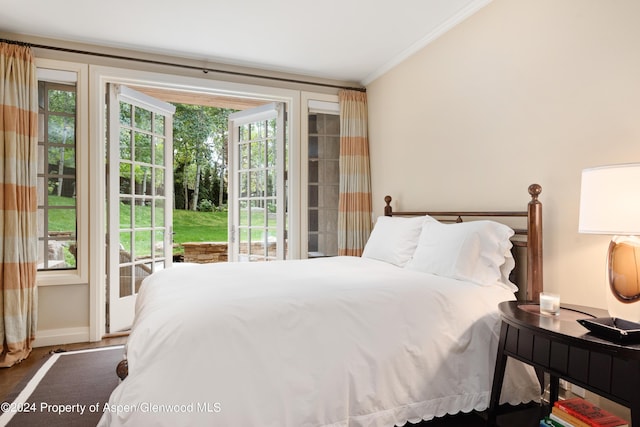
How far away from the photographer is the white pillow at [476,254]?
2.13m

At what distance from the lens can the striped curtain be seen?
4082mm

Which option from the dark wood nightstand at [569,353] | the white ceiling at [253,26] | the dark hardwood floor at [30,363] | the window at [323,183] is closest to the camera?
the dark wood nightstand at [569,353]

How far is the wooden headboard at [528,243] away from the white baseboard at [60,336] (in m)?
3.37

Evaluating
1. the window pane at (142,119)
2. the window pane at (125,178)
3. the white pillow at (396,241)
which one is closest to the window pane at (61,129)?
the window pane at (125,178)

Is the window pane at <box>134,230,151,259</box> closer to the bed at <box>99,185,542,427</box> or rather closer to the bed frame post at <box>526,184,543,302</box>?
the bed at <box>99,185,542,427</box>

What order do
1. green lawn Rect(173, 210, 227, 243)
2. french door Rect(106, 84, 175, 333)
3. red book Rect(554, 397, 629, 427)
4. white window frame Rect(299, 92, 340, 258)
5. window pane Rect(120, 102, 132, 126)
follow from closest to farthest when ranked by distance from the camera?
red book Rect(554, 397, 629, 427) → french door Rect(106, 84, 175, 333) → window pane Rect(120, 102, 132, 126) → white window frame Rect(299, 92, 340, 258) → green lawn Rect(173, 210, 227, 243)

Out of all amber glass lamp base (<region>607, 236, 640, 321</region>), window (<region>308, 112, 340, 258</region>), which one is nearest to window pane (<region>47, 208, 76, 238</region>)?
window (<region>308, 112, 340, 258</region>)

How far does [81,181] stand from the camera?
3.29m

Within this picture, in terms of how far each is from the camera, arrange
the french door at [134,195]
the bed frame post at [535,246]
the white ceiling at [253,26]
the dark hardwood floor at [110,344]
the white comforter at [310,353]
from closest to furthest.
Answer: the white comforter at [310,353]
the dark hardwood floor at [110,344]
the bed frame post at [535,246]
the white ceiling at [253,26]
the french door at [134,195]

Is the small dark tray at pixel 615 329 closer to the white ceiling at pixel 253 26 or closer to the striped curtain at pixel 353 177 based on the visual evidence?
the white ceiling at pixel 253 26

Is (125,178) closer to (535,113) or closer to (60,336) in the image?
(60,336)

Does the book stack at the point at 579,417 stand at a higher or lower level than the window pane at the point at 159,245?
lower

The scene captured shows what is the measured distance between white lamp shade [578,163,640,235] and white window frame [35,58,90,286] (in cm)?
363

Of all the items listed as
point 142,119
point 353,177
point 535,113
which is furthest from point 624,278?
point 142,119
